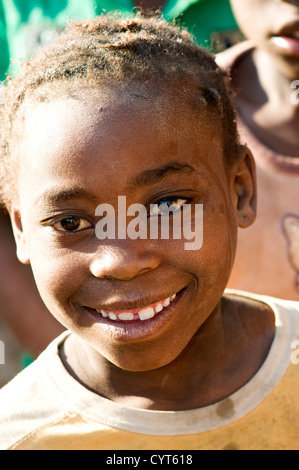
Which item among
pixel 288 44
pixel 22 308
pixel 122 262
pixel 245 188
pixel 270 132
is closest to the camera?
pixel 122 262

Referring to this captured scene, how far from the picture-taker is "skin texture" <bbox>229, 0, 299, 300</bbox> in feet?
5.20

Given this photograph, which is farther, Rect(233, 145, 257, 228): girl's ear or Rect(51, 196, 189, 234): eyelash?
Rect(233, 145, 257, 228): girl's ear

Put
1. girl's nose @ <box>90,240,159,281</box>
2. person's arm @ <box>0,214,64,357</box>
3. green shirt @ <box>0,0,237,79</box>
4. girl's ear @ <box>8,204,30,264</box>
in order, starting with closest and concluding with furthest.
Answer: girl's nose @ <box>90,240,159,281</box> < girl's ear @ <box>8,204,30,264</box> < green shirt @ <box>0,0,237,79</box> < person's arm @ <box>0,214,64,357</box>

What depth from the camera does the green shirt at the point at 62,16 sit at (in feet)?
5.85

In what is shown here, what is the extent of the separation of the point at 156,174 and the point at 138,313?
0.73 feet

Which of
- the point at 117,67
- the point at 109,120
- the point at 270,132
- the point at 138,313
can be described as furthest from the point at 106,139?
the point at 270,132

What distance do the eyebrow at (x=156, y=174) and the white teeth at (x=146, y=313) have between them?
0.65 ft

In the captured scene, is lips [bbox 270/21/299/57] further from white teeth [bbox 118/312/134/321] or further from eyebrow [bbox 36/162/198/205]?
white teeth [bbox 118/312/134/321]

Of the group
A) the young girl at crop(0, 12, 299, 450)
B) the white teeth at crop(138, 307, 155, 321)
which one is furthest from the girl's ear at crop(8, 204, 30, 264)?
the white teeth at crop(138, 307, 155, 321)

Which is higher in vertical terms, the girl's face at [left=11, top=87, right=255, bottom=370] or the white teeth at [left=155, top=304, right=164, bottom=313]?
the girl's face at [left=11, top=87, right=255, bottom=370]

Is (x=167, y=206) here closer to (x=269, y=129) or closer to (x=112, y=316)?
(x=112, y=316)

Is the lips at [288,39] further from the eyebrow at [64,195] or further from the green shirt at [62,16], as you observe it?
the eyebrow at [64,195]

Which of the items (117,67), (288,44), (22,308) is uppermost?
(288,44)

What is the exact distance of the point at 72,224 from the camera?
104 centimetres
